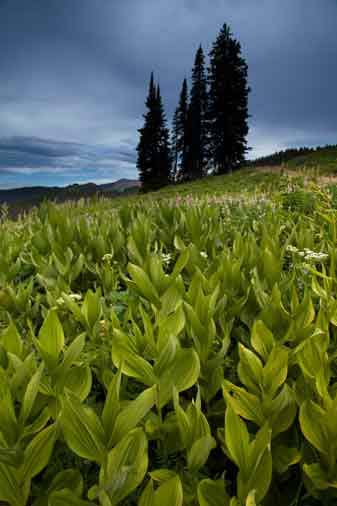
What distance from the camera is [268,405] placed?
108cm

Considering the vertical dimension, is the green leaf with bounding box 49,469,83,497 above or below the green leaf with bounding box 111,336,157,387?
below

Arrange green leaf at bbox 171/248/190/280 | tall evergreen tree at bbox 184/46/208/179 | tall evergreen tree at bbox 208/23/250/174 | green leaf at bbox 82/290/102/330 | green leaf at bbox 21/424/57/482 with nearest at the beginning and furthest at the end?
green leaf at bbox 21/424/57/482 < green leaf at bbox 82/290/102/330 < green leaf at bbox 171/248/190/280 < tall evergreen tree at bbox 208/23/250/174 < tall evergreen tree at bbox 184/46/208/179

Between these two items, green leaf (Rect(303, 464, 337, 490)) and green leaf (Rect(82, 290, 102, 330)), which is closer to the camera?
green leaf (Rect(303, 464, 337, 490))

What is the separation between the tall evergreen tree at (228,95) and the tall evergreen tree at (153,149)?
38.9 ft

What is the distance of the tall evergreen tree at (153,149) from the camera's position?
60781mm

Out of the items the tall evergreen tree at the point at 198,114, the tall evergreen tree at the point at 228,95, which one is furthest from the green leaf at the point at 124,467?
the tall evergreen tree at the point at 198,114

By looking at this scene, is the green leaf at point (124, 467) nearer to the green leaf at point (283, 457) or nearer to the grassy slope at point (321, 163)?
the green leaf at point (283, 457)

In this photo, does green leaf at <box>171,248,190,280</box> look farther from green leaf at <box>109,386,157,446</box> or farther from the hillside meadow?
green leaf at <box>109,386,157,446</box>

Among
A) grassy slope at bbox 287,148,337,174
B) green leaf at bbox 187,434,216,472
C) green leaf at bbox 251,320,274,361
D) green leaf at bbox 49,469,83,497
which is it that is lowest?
green leaf at bbox 49,469,83,497

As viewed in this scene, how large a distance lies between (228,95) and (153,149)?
624 inches

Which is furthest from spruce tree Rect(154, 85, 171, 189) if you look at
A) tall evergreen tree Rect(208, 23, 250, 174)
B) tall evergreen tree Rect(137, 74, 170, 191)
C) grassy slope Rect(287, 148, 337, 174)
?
grassy slope Rect(287, 148, 337, 174)

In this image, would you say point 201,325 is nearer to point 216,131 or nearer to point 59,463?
point 59,463

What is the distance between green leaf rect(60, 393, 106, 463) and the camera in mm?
877

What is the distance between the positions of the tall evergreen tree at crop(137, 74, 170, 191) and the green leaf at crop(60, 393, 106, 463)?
6030cm
